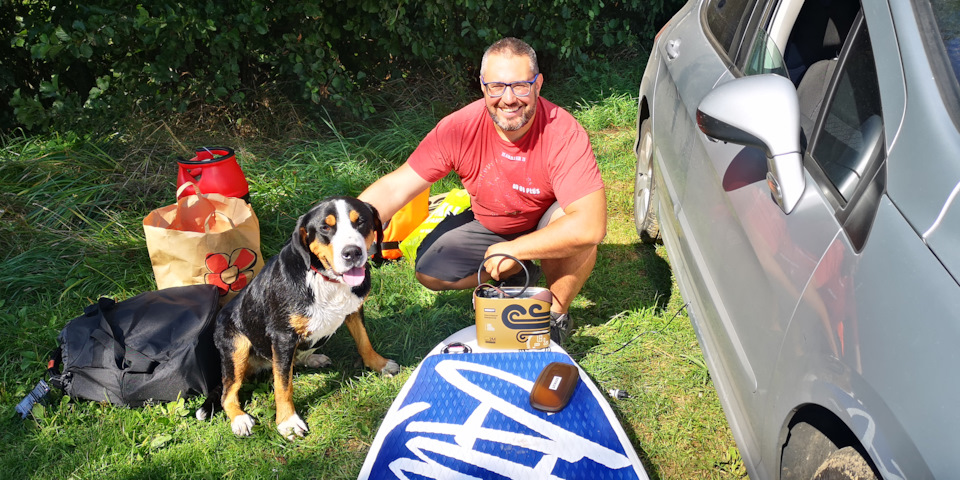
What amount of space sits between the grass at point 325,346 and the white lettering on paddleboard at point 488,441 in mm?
400

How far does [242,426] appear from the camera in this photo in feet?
9.46

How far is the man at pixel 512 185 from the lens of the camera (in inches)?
116

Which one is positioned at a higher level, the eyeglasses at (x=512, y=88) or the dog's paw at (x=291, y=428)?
the eyeglasses at (x=512, y=88)

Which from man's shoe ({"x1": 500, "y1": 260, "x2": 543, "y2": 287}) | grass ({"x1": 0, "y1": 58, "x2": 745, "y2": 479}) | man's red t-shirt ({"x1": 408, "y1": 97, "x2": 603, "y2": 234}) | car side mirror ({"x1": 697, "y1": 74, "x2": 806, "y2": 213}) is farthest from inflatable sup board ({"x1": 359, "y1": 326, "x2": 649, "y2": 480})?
car side mirror ({"x1": 697, "y1": 74, "x2": 806, "y2": 213})

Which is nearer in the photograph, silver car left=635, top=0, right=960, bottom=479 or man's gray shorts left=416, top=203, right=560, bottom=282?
silver car left=635, top=0, right=960, bottom=479

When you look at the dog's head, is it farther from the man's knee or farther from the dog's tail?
the dog's tail

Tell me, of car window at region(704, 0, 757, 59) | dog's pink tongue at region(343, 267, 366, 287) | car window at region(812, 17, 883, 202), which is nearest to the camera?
car window at region(812, 17, 883, 202)

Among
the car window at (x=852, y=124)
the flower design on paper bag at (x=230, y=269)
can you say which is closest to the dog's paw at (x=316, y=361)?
the flower design on paper bag at (x=230, y=269)

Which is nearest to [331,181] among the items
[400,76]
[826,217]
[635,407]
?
[400,76]

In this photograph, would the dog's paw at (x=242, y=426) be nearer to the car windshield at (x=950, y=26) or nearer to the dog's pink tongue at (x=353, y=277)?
the dog's pink tongue at (x=353, y=277)

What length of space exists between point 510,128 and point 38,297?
9.56ft

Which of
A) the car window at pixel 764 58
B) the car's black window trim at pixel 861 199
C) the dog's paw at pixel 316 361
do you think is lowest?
the dog's paw at pixel 316 361

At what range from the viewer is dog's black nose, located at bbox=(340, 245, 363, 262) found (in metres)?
2.67

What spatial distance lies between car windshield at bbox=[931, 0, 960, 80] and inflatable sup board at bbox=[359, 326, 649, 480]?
152cm
